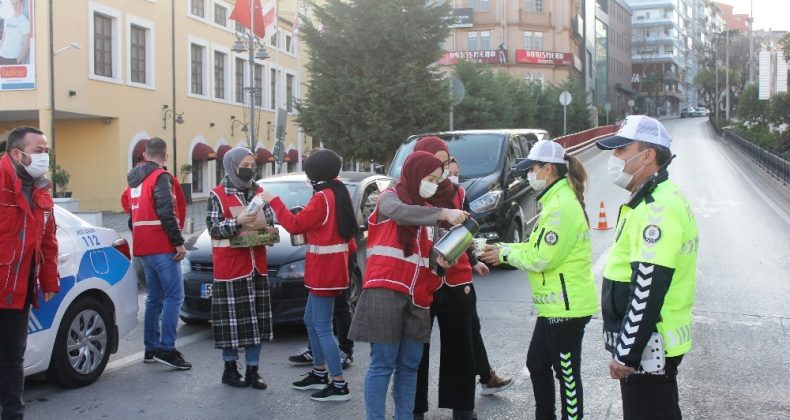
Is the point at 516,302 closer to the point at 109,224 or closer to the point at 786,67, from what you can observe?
the point at 109,224

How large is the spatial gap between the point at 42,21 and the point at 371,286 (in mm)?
24284

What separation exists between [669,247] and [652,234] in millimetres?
80

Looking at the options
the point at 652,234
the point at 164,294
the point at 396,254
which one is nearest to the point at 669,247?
the point at 652,234

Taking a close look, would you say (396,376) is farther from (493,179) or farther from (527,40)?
(527,40)

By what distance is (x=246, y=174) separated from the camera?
6.14 metres

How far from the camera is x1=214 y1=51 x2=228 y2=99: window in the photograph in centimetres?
3644

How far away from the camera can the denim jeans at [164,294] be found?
679cm

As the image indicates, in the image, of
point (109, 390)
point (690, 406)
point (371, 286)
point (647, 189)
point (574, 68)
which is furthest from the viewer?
point (574, 68)

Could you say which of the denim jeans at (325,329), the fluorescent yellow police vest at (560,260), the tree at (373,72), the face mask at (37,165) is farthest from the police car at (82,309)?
the tree at (373,72)

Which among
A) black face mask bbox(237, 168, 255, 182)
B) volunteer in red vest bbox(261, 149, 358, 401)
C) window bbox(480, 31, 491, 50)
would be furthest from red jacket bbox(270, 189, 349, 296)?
window bbox(480, 31, 491, 50)

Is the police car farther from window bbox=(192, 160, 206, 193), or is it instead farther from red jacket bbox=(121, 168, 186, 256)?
window bbox=(192, 160, 206, 193)

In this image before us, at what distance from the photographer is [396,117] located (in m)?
23.7

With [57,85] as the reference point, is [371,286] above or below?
below

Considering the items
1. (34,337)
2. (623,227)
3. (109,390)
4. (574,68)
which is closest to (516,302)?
(109,390)
